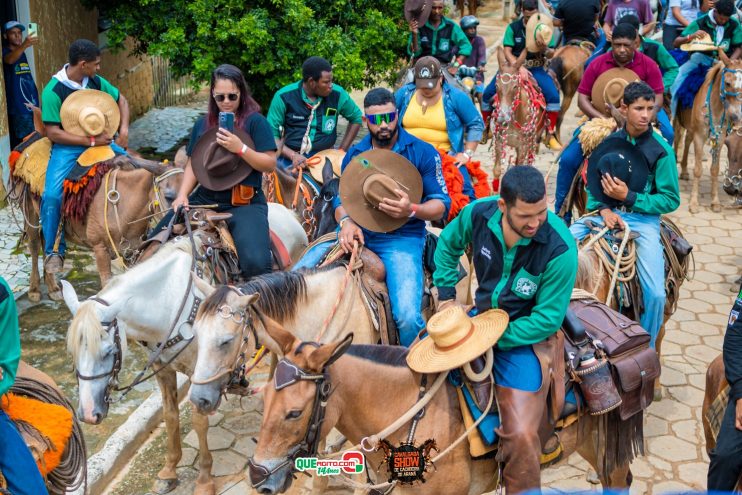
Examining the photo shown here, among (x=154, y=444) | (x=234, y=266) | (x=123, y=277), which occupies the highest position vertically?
(x=123, y=277)

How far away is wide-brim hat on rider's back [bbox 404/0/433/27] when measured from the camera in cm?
1229

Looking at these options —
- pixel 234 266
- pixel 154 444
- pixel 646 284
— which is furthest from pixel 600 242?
pixel 154 444

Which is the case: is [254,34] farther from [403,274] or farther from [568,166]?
[403,274]

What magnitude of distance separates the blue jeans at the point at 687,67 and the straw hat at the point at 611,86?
429cm

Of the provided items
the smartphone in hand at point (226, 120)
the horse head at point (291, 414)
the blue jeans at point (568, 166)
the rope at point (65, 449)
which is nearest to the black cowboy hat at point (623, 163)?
the blue jeans at point (568, 166)

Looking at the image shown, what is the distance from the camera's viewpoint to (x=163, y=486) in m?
6.29

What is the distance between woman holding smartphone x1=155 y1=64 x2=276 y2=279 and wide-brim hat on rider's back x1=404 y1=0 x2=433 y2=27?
20.9 ft

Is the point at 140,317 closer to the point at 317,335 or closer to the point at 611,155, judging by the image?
the point at 317,335

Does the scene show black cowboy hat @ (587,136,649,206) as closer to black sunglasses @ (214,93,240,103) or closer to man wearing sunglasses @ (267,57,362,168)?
black sunglasses @ (214,93,240,103)

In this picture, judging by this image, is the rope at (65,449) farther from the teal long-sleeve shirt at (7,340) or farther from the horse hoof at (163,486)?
the horse hoof at (163,486)

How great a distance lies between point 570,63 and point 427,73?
7.15 metres

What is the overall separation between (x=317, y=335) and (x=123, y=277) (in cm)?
146

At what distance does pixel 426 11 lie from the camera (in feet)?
40.7

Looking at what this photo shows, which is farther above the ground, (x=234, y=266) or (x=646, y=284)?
(x=234, y=266)
